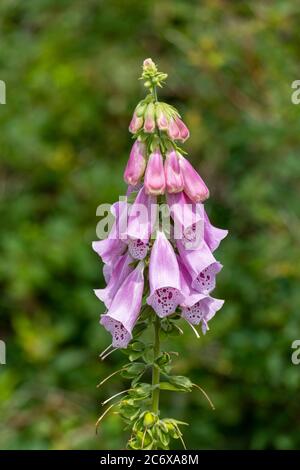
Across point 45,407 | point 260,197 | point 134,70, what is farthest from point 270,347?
point 134,70

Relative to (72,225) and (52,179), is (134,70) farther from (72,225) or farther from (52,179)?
(72,225)

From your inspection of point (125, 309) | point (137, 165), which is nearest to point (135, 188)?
point (137, 165)

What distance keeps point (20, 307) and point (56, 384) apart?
70 centimetres

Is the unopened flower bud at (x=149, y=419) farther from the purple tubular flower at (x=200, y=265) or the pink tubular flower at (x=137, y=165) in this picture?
the pink tubular flower at (x=137, y=165)

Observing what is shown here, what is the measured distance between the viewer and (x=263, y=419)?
14.6ft

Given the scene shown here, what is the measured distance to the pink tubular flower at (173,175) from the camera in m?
2.33

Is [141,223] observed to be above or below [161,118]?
below

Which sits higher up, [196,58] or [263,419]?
[196,58]

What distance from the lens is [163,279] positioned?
2307 millimetres

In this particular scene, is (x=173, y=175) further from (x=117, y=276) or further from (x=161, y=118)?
(x=117, y=276)

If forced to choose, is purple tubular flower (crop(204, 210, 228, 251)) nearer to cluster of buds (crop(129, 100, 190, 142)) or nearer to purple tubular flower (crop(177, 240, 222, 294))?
purple tubular flower (crop(177, 240, 222, 294))

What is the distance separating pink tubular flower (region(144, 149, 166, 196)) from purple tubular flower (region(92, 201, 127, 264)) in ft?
0.42

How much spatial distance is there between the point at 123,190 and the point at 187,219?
3163 mm

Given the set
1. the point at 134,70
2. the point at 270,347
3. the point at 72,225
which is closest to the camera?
the point at 270,347
